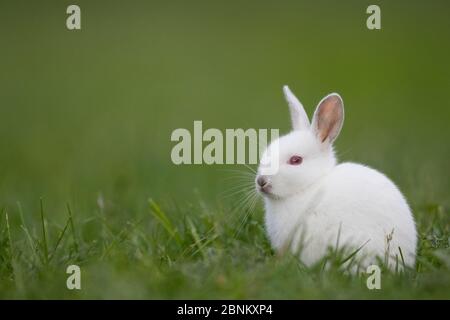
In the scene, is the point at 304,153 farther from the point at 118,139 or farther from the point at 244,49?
the point at 244,49

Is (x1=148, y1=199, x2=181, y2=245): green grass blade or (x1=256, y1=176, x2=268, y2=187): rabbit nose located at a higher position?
(x1=256, y1=176, x2=268, y2=187): rabbit nose

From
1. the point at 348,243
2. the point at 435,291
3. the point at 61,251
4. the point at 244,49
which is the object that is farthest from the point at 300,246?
the point at 244,49

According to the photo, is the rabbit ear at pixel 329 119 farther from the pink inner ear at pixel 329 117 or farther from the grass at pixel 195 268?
the grass at pixel 195 268

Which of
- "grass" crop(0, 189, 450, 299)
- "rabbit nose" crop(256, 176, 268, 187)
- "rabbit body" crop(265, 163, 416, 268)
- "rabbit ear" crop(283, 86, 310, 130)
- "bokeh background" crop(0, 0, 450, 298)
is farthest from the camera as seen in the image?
"bokeh background" crop(0, 0, 450, 298)

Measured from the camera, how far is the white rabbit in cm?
455

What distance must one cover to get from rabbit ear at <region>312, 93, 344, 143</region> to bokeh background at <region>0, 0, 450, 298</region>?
3.24ft

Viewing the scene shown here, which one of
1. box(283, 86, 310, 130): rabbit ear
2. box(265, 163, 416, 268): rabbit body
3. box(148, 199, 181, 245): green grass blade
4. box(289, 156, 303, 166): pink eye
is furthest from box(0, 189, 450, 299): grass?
box(283, 86, 310, 130): rabbit ear

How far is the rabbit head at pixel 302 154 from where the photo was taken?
4926 mm

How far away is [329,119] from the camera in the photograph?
512 centimetres

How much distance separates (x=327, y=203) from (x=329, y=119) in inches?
27.4

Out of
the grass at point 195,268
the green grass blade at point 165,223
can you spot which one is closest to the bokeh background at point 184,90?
the grass at point 195,268

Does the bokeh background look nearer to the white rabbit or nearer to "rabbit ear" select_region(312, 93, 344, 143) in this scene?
the white rabbit
